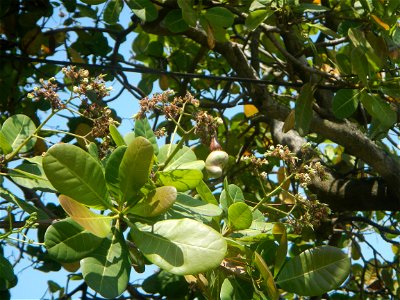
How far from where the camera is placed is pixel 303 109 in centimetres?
215

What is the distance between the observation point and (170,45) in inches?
128

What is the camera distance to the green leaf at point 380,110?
2014 mm

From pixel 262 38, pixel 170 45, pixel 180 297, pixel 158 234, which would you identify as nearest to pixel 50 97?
pixel 158 234

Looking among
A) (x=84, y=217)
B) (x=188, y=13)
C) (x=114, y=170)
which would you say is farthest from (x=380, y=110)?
(x=84, y=217)

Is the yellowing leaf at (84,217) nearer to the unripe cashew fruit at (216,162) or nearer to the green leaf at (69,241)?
the green leaf at (69,241)

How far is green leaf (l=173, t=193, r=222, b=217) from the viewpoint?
1.36 metres

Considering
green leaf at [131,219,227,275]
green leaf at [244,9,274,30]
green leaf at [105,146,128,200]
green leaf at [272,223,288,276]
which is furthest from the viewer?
green leaf at [244,9,274,30]

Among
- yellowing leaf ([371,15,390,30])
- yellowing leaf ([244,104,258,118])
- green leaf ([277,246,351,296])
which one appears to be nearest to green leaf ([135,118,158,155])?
green leaf ([277,246,351,296])

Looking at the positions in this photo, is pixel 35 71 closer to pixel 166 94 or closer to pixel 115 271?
pixel 166 94

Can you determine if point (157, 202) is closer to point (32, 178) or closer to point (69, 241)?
point (69, 241)

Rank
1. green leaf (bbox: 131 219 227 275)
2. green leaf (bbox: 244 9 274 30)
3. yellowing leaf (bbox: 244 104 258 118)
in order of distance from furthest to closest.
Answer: yellowing leaf (bbox: 244 104 258 118) < green leaf (bbox: 244 9 274 30) < green leaf (bbox: 131 219 227 275)

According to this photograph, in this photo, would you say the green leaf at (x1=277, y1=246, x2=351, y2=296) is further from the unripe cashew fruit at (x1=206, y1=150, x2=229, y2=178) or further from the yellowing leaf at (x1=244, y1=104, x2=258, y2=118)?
the yellowing leaf at (x1=244, y1=104, x2=258, y2=118)

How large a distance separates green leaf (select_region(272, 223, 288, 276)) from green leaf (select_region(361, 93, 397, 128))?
0.70 meters

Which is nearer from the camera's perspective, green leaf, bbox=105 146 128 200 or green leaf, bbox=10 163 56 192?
green leaf, bbox=105 146 128 200
